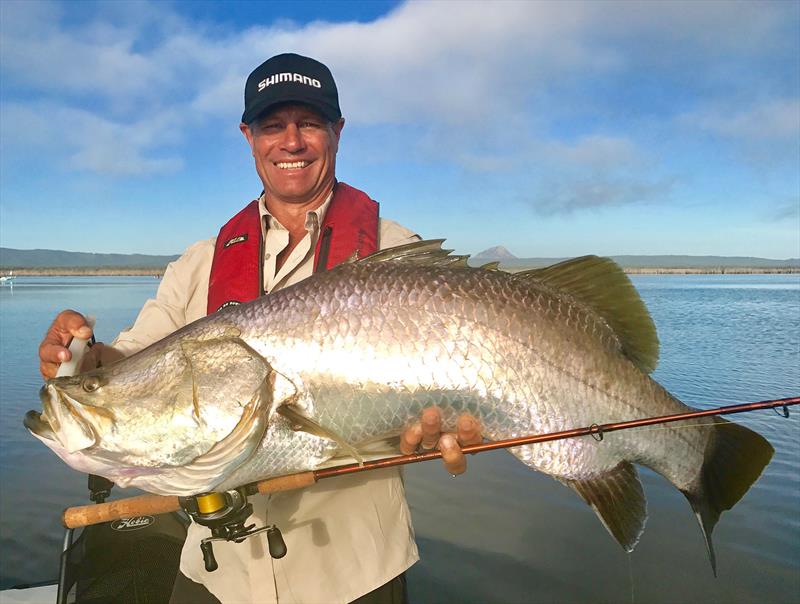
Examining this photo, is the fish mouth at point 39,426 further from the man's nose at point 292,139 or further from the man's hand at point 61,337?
the man's nose at point 292,139

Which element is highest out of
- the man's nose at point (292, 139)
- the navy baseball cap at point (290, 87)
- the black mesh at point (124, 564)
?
the navy baseball cap at point (290, 87)

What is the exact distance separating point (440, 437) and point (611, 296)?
1079 mm

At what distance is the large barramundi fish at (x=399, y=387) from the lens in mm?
2301

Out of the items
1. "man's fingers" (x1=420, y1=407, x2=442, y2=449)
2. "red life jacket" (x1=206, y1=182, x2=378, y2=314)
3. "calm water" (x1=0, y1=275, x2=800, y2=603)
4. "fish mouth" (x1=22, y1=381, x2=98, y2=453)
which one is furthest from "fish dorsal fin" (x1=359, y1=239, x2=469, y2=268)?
"calm water" (x1=0, y1=275, x2=800, y2=603)

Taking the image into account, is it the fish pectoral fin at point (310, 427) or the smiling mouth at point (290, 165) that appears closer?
the fish pectoral fin at point (310, 427)

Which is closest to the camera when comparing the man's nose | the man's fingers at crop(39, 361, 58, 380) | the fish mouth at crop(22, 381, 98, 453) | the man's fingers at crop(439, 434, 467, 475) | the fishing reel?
the fish mouth at crop(22, 381, 98, 453)

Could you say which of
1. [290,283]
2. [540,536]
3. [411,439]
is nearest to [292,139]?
[290,283]

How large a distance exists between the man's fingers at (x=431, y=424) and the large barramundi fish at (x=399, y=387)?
0.04 meters

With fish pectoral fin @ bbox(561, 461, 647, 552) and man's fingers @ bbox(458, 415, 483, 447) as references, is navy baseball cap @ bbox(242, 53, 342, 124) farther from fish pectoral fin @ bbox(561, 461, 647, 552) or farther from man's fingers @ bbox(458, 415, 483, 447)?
fish pectoral fin @ bbox(561, 461, 647, 552)

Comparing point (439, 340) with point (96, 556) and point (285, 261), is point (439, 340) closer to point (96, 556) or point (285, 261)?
point (285, 261)

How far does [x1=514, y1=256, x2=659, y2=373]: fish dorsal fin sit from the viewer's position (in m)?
2.76

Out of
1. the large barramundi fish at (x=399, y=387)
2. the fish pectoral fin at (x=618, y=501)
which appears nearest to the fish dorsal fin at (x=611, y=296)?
the large barramundi fish at (x=399, y=387)

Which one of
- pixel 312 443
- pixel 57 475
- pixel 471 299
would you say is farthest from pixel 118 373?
pixel 57 475

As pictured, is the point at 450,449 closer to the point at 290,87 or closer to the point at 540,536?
the point at 290,87
